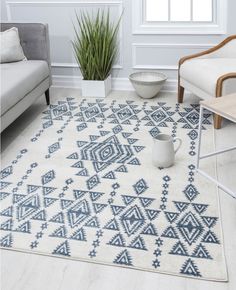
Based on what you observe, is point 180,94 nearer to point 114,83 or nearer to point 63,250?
point 114,83

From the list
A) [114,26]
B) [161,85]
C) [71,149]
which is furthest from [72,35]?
[71,149]

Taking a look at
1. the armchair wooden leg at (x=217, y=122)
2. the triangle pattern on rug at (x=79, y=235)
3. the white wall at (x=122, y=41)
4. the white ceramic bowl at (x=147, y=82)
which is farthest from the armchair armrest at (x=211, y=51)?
the triangle pattern on rug at (x=79, y=235)

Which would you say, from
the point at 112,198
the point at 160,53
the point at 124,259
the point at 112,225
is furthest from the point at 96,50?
the point at 124,259

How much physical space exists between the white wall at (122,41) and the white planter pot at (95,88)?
0.73 feet

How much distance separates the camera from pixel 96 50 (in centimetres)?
308

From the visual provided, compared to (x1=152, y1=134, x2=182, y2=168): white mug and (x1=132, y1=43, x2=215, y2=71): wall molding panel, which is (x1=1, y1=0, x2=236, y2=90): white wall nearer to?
(x1=132, y1=43, x2=215, y2=71): wall molding panel

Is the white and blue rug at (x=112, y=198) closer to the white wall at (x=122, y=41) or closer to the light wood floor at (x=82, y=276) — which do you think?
the light wood floor at (x=82, y=276)

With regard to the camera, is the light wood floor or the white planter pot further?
the white planter pot

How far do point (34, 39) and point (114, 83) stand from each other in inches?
30.2

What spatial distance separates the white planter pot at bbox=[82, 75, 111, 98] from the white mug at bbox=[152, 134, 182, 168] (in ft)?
3.78

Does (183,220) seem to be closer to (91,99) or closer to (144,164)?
(144,164)

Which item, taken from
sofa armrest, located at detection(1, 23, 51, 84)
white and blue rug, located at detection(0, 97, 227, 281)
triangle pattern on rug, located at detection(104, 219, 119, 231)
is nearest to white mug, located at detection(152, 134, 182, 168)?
white and blue rug, located at detection(0, 97, 227, 281)

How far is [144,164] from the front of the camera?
7.25 feet

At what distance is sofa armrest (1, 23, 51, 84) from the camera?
2924 mm
